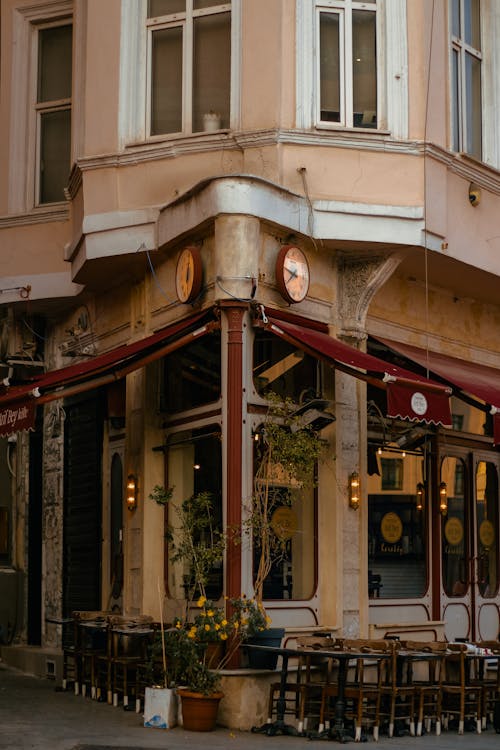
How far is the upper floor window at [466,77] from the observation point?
51.3 feet

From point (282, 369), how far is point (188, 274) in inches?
54.3

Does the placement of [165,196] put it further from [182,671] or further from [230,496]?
[182,671]

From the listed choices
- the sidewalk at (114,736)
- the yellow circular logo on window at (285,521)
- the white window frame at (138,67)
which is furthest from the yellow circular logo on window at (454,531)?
the white window frame at (138,67)

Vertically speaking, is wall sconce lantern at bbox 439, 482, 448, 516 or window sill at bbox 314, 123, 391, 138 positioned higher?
window sill at bbox 314, 123, 391, 138

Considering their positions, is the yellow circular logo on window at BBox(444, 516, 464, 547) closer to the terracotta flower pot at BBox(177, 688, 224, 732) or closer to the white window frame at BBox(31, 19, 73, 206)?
the terracotta flower pot at BBox(177, 688, 224, 732)

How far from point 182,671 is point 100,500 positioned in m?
4.77

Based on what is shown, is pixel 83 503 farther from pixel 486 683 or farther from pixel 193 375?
pixel 486 683

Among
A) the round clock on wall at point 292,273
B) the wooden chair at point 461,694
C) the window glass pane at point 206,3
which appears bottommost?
the wooden chair at point 461,694

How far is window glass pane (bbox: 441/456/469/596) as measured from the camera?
16188 millimetres

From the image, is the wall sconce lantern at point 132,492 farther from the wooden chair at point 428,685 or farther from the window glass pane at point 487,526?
the window glass pane at point 487,526

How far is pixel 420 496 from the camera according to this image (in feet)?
51.9

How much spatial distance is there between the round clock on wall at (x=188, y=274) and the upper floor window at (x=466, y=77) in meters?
3.73

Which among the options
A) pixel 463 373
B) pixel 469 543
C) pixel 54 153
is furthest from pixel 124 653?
pixel 54 153

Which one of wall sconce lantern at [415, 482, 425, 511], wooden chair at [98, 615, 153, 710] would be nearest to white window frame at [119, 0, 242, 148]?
wall sconce lantern at [415, 482, 425, 511]
